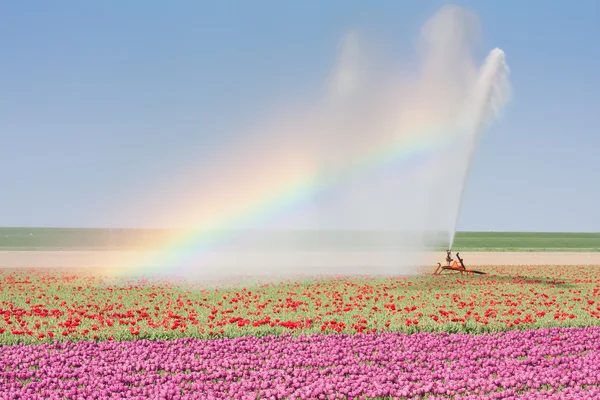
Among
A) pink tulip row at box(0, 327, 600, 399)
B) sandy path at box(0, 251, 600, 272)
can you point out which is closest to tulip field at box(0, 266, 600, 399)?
pink tulip row at box(0, 327, 600, 399)

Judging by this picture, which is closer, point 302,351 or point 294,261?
point 302,351

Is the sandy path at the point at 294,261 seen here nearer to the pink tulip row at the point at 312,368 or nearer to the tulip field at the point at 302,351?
the tulip field at the point at 302,351

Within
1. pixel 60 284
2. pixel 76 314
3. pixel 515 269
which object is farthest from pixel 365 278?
pixel 76 314

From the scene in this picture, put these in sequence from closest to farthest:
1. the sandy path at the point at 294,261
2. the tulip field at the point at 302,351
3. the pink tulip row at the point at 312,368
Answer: the pink tulip row at the point at 312,368
the tulip field at the point at 302,351
the sandy path at the point at 294,261

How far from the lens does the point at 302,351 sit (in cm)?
1198

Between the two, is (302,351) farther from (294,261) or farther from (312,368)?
(294,261)

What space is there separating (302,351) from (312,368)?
1.03 meters

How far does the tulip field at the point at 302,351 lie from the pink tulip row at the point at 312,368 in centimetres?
3

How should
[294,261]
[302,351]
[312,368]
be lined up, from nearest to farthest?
1. [312,368]
2. [302,351]
3. [294,261]

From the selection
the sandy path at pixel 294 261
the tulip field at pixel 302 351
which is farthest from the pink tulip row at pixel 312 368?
the sandy path at pixel 294 261

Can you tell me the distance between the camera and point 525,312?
1850 cm

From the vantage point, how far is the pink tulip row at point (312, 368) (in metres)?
9.62

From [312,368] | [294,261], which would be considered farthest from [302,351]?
[294,261]

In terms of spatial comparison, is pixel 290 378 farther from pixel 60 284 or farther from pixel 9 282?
pixel 9 282
